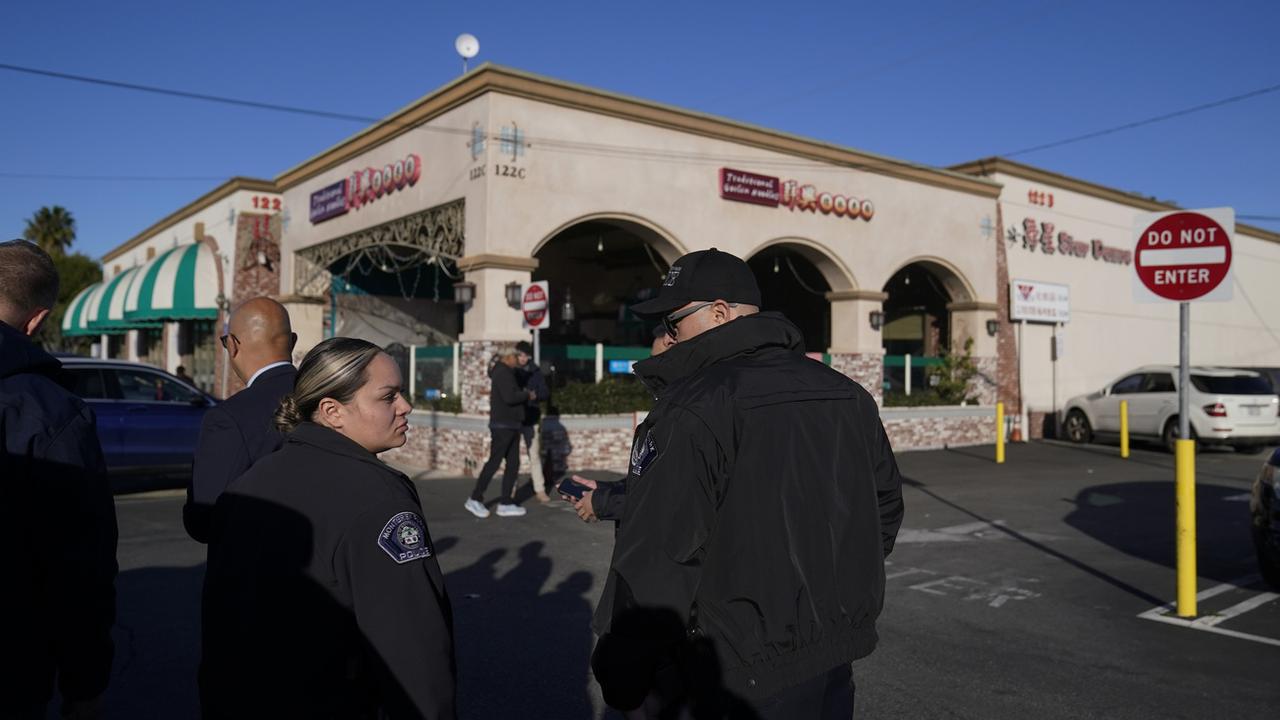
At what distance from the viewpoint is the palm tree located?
55344mm

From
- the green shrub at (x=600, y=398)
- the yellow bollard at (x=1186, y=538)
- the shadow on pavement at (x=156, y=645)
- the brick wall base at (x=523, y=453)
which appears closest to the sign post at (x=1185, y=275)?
A: the yellow bollard at (x=1186, y=538)

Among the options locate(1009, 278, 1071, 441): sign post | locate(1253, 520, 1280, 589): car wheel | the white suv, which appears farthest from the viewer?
locate(1009, 278, 1071, 441): sign post

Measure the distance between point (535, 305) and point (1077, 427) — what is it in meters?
13.8

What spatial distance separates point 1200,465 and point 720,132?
10.1 metres

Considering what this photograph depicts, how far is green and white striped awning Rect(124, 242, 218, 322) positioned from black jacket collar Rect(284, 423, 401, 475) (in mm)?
23608

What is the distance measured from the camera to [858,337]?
18.9 metres

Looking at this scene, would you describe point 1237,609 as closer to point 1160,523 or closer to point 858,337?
point 1160,523

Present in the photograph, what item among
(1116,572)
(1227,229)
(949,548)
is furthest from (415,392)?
(1227,229)

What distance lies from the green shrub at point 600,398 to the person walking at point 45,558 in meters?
12.0

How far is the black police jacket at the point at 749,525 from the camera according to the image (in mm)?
2211

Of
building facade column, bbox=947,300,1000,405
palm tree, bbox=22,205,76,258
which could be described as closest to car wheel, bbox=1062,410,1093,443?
building facade column, bbox=947,300,1000,405

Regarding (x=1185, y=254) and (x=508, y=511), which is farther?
(x=508, y=511)

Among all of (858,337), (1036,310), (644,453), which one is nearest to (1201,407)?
(1036,310)

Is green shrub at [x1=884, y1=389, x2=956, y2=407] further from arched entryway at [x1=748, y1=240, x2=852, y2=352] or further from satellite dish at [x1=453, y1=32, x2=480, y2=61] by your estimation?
satellite dish at [x1=453, y1=32, x2=480, y2=61]
